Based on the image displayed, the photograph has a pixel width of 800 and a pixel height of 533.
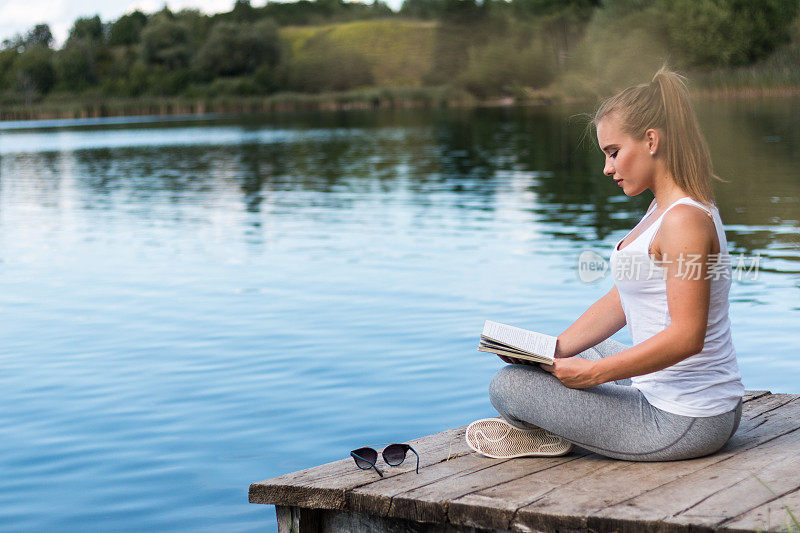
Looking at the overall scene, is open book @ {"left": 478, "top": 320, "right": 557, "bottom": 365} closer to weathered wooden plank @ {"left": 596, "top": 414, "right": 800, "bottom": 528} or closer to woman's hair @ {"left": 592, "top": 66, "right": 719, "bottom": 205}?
weathered wooden plank @ {"left": 596, "top": 414, "right": 800, "bottom": 528}

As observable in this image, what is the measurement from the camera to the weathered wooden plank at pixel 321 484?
3.67 m

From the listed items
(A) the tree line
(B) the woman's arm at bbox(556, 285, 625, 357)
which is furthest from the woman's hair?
(A) the tree line

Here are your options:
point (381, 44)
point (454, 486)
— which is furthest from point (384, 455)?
point (381, 44)

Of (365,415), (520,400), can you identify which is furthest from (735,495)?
(365,415)

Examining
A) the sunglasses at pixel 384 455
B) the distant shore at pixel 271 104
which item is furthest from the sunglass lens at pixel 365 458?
the distant shore at pixel 271 104

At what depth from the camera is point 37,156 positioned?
4303 centimetres

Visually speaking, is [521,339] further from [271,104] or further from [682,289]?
[271,104]

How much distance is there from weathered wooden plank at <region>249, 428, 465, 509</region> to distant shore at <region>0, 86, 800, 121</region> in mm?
81410

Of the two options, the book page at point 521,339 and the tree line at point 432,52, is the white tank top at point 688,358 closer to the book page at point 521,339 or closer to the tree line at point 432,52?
the book page at point 521,339

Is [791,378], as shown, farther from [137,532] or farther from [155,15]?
[155,15]

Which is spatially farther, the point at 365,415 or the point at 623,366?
the point at 365,415

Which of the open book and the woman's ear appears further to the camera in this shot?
the open book

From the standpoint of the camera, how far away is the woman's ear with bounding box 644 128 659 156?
3.47m

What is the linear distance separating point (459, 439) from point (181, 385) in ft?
12.8
